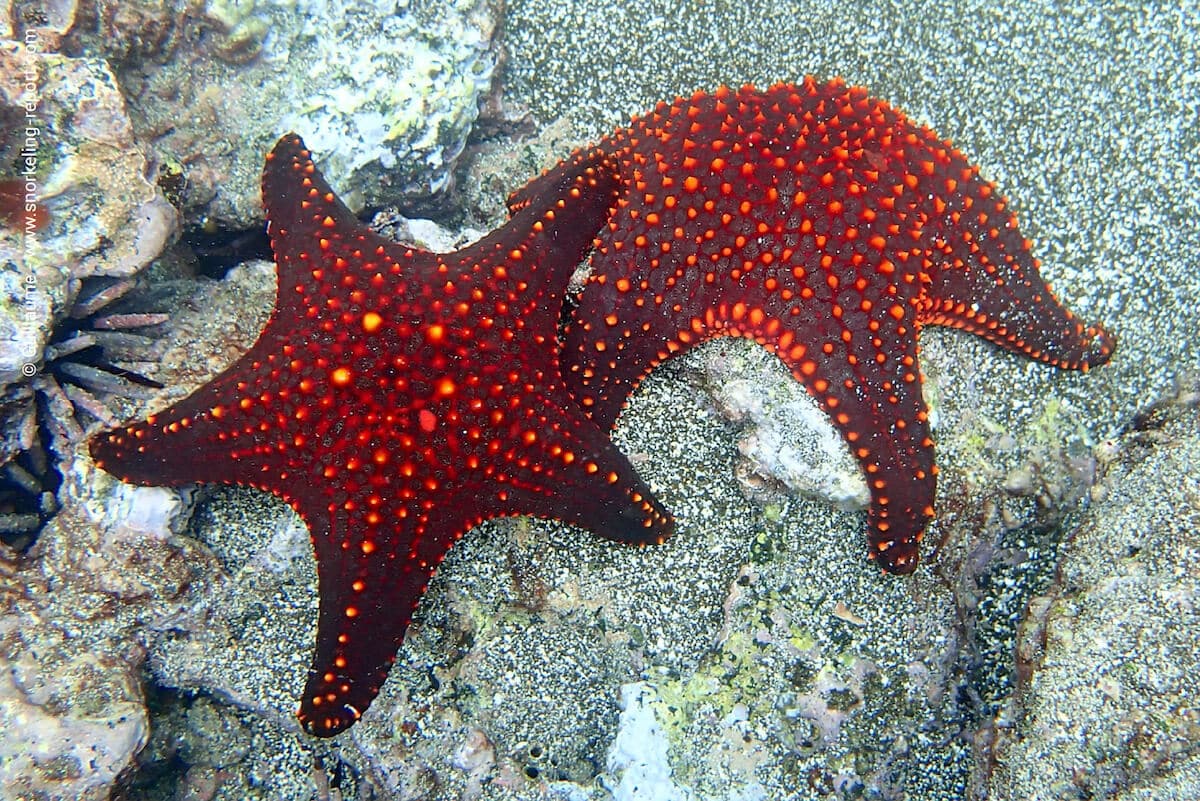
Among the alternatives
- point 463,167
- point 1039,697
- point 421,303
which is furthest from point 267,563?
point 1039,697

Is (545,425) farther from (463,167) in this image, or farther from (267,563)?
(463,167)

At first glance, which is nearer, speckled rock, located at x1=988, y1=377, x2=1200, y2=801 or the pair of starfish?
the pair of starfish

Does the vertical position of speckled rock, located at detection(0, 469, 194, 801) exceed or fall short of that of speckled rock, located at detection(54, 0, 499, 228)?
it falls short

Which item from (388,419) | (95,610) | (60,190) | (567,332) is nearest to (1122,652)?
(567,332)

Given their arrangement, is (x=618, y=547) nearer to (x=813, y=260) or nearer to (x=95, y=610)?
(x=813, y=260)

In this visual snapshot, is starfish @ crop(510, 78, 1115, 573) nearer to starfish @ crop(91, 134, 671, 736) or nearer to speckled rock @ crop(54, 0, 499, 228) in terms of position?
starfish @ crop(91, 134, 671, 736)

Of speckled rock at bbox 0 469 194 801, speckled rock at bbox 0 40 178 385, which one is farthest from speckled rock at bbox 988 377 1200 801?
speckled rock at bbox 0 40 178 385

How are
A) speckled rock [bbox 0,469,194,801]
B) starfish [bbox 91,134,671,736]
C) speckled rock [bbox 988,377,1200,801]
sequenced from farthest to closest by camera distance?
speckled rock [bbox 0,469,194,801]
speckled rock [bbox 988,377,1200,801]
starfish [bbox 91,134,671,736]
